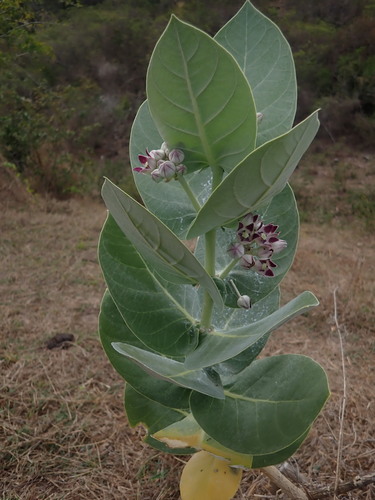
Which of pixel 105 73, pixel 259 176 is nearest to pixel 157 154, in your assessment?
pixel 259 176

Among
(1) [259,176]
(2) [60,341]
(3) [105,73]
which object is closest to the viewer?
(1) [259,176]

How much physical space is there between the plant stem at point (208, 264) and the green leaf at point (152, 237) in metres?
0.08

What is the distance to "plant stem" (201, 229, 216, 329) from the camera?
64 cm

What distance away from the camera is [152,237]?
52 centimetres

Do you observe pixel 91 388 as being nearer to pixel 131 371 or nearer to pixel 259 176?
pixel 131 371

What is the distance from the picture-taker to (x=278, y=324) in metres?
0.55

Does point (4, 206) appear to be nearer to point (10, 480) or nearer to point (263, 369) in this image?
point (10, 480)

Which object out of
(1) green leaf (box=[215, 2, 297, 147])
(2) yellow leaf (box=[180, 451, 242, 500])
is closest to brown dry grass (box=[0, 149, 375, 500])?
(2) yellow leaf (box=[180, 451, 242, 500])

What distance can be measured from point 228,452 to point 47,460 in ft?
2.15

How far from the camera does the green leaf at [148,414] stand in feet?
2.90

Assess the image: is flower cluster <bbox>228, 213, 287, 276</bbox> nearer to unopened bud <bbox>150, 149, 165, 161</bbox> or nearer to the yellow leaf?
unopened bud <bbox>150, 149, 165, 161</bbox>

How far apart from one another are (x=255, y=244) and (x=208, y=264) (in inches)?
3.0

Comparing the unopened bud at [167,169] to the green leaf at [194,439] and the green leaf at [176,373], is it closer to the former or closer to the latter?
the green leaf at [176,373]

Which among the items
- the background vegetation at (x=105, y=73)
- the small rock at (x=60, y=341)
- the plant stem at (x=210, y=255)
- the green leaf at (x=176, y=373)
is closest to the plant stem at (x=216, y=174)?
the plant stem at (x=210, y=255)
